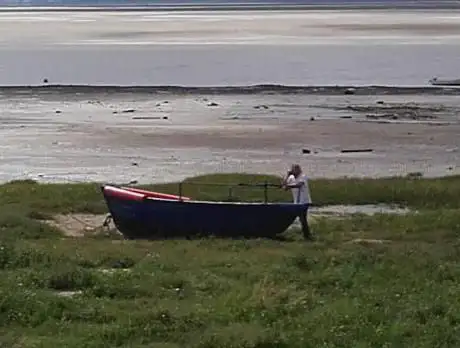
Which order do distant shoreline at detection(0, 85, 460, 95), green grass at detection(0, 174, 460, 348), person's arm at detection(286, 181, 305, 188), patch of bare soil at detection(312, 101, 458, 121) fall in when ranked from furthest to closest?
distant shoreline at detection(0, 85, 460, 95) < patch of bare soil at detection(312, 101, 458, 121) < person's arm at detection(286, 181, 305, 188) < green grass at detection(0, 174, 460, 348)

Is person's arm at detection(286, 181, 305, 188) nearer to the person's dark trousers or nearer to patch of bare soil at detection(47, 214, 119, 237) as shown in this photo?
the person's dark trousers

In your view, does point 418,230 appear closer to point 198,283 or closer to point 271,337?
point 198,283

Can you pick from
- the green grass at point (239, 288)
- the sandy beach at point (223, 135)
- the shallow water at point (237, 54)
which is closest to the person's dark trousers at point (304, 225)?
the green grass at point (239, 288)

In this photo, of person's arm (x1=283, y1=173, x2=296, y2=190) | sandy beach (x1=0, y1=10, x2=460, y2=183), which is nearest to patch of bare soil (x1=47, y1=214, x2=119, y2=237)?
person's arm (x1=283, y1=173, x2=296, y2=190)

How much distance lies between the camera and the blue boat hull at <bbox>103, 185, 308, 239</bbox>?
22.3 m

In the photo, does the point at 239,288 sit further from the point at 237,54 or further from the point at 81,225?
the point at 237,54

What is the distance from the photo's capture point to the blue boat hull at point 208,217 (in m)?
22.3

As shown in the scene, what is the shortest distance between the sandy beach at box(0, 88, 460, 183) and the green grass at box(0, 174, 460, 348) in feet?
38.6

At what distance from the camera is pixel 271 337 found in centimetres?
1243

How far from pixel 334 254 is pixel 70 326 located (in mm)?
7705

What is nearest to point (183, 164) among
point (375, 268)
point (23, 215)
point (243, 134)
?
point (243, 134)

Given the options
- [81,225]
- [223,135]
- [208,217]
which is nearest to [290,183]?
[208,217]

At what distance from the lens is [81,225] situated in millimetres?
24844

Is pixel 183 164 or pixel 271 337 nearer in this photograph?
pixel 271 337
